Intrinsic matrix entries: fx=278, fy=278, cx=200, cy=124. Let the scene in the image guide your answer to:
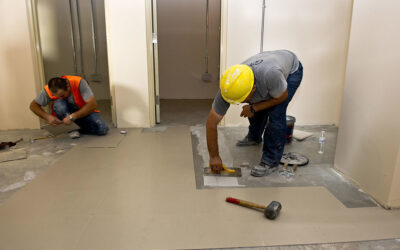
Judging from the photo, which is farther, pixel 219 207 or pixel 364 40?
pixel 364 40

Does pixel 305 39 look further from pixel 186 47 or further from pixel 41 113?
pixel 41 113

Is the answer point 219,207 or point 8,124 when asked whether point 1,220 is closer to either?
point 219,207

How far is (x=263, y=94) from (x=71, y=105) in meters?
2.13

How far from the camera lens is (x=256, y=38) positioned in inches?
127

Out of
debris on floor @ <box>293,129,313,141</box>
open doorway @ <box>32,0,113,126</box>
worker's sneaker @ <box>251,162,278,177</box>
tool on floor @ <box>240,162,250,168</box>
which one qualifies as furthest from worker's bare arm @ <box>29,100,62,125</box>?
debris on floor @ <box>293,129,313,141</box>

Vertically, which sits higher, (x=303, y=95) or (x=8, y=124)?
(x=303, y=95)

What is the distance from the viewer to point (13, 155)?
97.3 inches

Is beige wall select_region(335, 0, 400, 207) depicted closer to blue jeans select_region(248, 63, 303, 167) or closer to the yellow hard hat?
blue jeans select_region(248, 63, 303, 167)

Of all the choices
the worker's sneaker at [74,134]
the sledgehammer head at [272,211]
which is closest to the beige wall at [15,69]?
the worker's sneaker at [74,134]

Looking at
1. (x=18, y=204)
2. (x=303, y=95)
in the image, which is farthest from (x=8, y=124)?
(x=303, y=95)

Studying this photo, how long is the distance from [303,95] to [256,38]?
91cm

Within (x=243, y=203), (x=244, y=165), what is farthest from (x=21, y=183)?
(x=244, y=165)

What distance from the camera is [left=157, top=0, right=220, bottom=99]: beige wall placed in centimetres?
497

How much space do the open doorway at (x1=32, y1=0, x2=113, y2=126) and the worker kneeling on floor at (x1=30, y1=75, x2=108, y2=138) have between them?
1.48m
